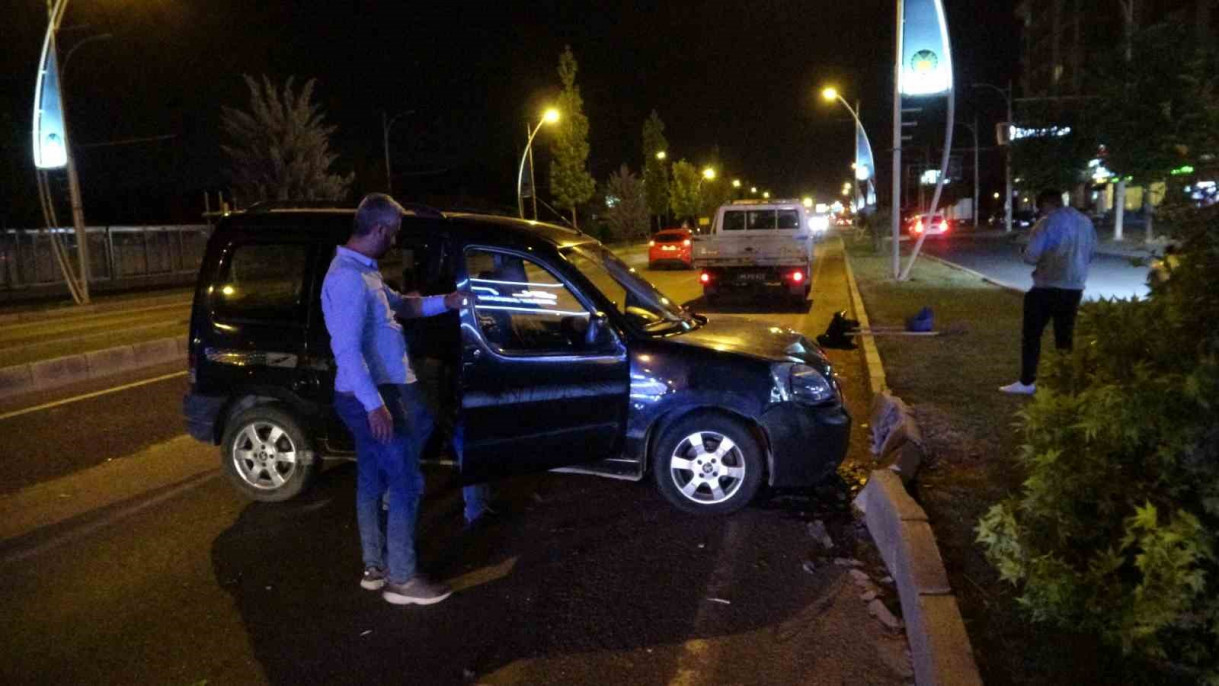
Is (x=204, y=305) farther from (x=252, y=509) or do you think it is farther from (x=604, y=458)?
(x=604, y=458)

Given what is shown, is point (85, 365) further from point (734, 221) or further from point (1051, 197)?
point (734, 221)

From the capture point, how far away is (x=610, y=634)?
14.0 feet

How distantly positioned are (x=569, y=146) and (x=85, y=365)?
123 ft

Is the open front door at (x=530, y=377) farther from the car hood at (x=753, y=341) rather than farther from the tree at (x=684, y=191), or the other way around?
the tree at (x=684, y=191)

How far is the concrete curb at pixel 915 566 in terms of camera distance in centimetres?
356

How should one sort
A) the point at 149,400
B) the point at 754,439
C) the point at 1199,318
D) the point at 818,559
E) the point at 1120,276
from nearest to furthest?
1. the point at 1199,318
2. the point at 818,559
3. the point at 754,439
4. the point at 149,400
5. the point at 1120,276

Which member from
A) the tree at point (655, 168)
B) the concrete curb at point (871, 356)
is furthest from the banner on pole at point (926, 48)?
the tree at point (655, 168)

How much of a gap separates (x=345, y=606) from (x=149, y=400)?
6.61m

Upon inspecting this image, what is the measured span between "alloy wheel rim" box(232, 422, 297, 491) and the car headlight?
316cm

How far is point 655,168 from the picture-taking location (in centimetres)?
6600

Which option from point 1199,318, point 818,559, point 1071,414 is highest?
point 1199,318

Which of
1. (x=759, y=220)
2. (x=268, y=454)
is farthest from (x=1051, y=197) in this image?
(x=759, y=220)

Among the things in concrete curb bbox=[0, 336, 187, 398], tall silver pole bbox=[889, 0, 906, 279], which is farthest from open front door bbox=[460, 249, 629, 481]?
tall silver pole bbox=[889, 0, 906, 279]

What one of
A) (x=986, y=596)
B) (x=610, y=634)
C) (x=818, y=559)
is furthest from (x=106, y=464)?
(x=986, y=596)
